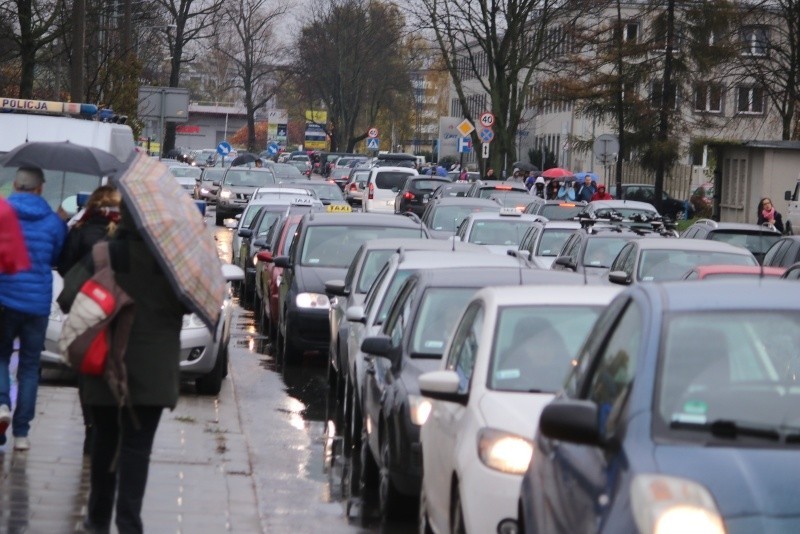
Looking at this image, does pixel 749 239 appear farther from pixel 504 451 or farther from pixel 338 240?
pixel 504 451

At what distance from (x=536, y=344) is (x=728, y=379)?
10.0 feet

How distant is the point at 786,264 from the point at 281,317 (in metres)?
6.54

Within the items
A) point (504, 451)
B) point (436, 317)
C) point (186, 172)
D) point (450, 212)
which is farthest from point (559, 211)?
point (186, 172)

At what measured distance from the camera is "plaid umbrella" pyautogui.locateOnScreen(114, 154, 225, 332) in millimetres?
6691

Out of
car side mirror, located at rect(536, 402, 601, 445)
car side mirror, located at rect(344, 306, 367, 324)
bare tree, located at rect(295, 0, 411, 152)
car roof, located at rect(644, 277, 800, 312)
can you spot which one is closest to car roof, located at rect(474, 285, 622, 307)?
car roof, located at rect(644, 277, 800, 312)

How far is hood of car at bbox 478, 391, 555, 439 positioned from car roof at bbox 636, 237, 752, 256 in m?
11.1

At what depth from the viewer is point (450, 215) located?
2912 centimetres

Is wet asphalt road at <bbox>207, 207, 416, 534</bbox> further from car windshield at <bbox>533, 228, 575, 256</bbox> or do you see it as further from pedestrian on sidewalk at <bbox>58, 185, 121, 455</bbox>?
car windshield at <bbox>533, 228, 575, 256</bbox>

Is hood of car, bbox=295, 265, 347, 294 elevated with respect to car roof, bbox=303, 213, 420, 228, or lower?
lower

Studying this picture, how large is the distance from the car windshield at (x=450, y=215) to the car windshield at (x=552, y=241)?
4.70 m

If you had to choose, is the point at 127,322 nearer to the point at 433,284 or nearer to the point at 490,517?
the point at 490,517

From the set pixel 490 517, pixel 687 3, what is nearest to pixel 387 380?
pixel 490 517

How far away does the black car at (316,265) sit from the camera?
54.5 ft

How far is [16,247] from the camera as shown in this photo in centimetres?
857
